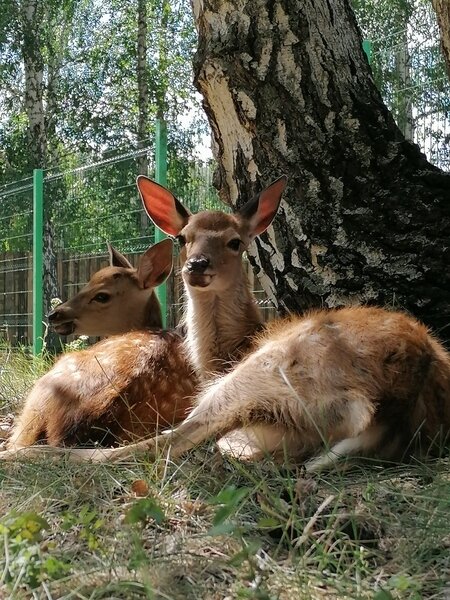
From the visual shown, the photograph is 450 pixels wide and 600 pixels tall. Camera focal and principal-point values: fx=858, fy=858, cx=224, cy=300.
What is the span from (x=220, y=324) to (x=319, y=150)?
3.69 feet

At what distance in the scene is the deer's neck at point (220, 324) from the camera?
471 centimetres

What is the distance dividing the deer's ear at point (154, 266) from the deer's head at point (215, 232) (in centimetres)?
78

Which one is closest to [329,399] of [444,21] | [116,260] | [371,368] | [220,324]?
[371,368]

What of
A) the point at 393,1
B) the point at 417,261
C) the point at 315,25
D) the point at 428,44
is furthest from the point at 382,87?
the point at 393,1

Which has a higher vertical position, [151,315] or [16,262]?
[16,262]

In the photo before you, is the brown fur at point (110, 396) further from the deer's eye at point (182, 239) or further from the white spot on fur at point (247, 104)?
the white spot on fur at point (247, 104)

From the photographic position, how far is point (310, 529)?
2.45 metres

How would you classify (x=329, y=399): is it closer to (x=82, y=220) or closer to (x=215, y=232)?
(x=215, y=232)

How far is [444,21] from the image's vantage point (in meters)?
4.36

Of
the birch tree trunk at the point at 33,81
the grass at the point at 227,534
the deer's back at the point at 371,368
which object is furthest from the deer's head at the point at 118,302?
the birch tree trunk at the point at 33,81

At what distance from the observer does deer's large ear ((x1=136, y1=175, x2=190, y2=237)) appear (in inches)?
203

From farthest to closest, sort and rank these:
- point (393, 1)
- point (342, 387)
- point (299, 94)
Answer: point (393, 1) < point (299, 94) < point (342, 387)

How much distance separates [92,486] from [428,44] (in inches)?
214

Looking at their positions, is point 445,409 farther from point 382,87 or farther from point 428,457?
point 382,87
